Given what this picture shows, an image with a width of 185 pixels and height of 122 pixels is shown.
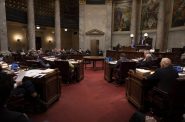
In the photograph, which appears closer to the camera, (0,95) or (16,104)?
(0,95)

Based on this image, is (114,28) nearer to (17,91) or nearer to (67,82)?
(67,82)

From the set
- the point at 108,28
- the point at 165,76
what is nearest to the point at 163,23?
the point at 108,28

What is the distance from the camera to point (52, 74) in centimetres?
471

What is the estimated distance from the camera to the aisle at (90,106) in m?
4.06

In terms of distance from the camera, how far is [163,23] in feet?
47.6

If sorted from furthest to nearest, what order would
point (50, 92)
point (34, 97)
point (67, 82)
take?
1. point (67, 82)
2. point (50, 92)
3. point (34, 97)

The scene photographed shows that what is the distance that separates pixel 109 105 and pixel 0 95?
155 inches

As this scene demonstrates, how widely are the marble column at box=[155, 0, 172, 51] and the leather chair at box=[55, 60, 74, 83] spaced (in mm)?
10221

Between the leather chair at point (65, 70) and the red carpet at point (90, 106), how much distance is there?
0.77 meters

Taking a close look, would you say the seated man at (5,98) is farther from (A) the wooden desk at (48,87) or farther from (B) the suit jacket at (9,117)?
(A) the wooden desk at (48,87)

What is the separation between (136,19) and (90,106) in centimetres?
1482


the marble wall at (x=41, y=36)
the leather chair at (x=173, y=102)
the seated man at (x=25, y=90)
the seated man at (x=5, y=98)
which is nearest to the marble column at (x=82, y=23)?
the marble wall at (x=41, y=36)

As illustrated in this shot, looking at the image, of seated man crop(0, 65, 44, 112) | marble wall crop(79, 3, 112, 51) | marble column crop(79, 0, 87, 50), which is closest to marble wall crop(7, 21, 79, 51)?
marble column crop(79, 0, 87, 50)

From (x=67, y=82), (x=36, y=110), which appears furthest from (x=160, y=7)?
(x=36, y=110)
